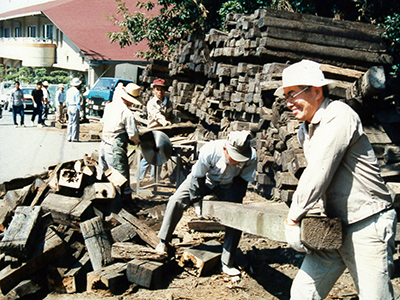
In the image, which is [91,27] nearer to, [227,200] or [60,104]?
[60,104]

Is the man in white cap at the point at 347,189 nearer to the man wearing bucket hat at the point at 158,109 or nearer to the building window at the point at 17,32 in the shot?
the man wearing bucket hat at the point at 158,109

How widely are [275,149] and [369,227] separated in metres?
4.35

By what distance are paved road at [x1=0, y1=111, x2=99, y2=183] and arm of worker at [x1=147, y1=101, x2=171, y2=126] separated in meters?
2.80

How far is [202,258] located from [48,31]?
31655mm

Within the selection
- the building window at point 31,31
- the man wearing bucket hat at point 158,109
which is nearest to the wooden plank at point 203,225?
the man wearing bucket hat at point 158,109

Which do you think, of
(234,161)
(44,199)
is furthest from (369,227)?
(44,199)

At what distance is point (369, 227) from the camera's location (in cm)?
260

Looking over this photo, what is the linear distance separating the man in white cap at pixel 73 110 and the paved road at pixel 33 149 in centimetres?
37

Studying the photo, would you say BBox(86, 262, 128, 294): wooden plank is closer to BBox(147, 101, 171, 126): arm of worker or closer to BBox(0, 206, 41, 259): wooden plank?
BBox(0, 206, 41, 259): wooden plank

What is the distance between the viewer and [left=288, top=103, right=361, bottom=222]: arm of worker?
2.51m

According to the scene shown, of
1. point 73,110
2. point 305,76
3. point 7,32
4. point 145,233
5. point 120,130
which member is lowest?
point 145,233

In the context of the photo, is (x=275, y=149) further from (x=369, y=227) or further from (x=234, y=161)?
(x=369, y=227)

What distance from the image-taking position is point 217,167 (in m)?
4.46

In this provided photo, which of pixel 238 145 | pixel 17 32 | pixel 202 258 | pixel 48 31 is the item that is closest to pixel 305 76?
pixel 238 145
